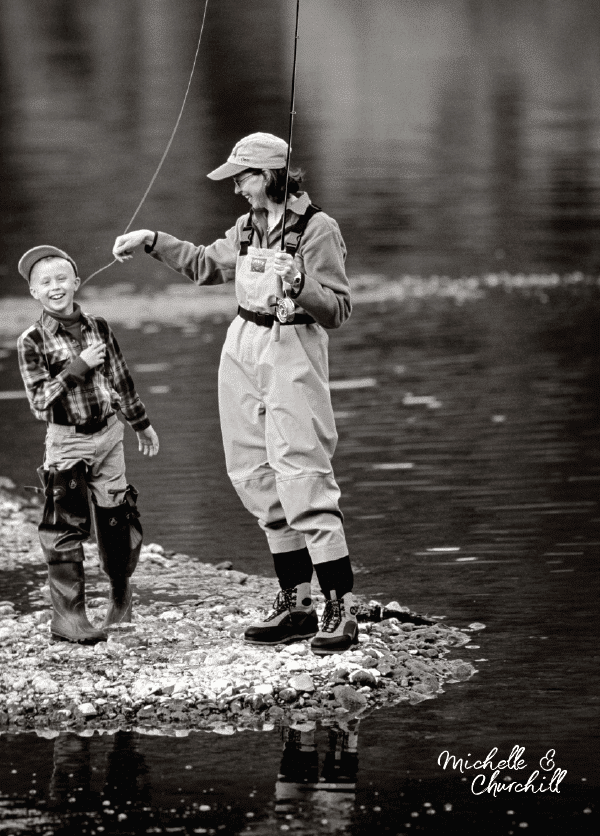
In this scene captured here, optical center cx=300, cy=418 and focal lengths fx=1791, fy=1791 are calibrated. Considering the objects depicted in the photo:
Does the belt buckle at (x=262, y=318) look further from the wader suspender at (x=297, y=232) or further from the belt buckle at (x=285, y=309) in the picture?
the wader suspender at (x=297, y=232)

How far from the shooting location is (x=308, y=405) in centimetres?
653

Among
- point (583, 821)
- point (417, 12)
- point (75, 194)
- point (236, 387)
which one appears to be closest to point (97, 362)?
point (236, 387)

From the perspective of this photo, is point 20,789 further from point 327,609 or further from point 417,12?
point 417,12

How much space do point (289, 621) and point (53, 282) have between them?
158cm

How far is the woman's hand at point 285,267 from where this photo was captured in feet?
20.4

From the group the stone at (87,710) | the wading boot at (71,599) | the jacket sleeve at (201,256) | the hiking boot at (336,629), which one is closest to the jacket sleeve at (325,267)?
the jacket sleeve at (201,256)

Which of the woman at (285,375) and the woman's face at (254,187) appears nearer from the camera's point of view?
the woman at (285,375)

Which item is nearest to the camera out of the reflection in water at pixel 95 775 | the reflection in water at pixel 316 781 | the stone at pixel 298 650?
the reflection in water at pixel 316 781

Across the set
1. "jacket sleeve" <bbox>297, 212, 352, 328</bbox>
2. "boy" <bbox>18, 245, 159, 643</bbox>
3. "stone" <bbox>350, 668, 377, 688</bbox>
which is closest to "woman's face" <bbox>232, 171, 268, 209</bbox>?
"jacket sleeve" <bbox>297, 212, 352, 328</bbox>

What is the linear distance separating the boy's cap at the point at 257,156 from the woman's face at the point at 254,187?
0.13 feet

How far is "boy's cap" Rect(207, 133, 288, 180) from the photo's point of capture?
21.5 feet

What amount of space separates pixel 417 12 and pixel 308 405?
4596 cm

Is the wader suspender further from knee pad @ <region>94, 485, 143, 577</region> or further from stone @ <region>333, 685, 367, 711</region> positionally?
stone @ <region>333, 685, 367, 711</region>

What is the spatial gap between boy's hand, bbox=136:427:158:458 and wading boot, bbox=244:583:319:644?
787 mm
